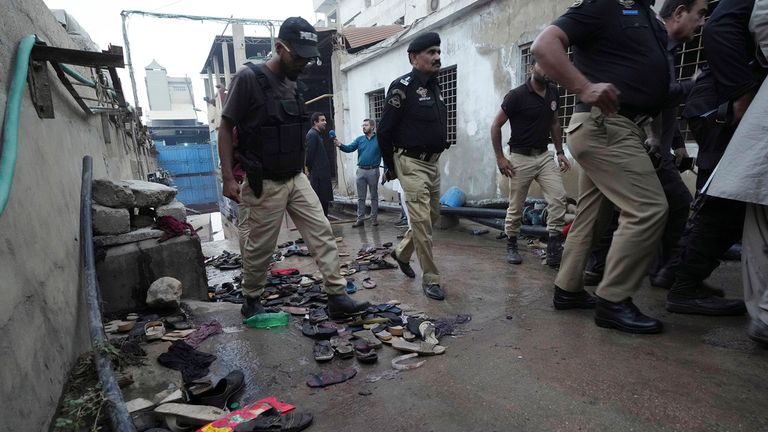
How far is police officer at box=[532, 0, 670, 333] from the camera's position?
199 centimetres

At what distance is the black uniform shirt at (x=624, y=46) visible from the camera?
6.55 feet

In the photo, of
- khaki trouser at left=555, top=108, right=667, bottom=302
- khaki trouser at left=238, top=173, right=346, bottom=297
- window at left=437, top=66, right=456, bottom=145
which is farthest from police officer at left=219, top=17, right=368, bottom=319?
window at left=437, top=66, right=456, bottom=145

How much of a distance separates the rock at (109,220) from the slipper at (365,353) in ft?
7.02

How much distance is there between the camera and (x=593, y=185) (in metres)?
2.39

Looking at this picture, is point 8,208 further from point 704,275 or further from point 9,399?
point 704,275

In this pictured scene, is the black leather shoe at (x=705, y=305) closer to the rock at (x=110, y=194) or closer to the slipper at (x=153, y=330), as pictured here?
the slipper at (x=153, y=330)

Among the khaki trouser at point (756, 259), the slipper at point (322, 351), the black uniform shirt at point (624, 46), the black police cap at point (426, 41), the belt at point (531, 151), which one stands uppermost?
the black police cap at point (426, 41)

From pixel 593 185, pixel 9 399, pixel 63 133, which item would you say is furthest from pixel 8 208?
pixel 593 185

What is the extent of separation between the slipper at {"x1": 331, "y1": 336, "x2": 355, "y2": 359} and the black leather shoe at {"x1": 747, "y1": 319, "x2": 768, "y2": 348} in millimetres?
1953

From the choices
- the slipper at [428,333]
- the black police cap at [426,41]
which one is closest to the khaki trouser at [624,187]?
the slipper at [428,333]

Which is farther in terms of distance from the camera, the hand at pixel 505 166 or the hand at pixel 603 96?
the hand at pixel 505 166

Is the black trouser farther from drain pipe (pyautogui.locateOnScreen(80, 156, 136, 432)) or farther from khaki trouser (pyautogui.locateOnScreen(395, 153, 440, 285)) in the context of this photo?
drain pipe (pyautogui.locateOnScreen(80, 156, 136, 432))

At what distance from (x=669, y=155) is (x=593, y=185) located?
0.90 metres

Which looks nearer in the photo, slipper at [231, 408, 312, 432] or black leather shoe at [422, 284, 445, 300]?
slipper at [231, 408, 312, 432]
